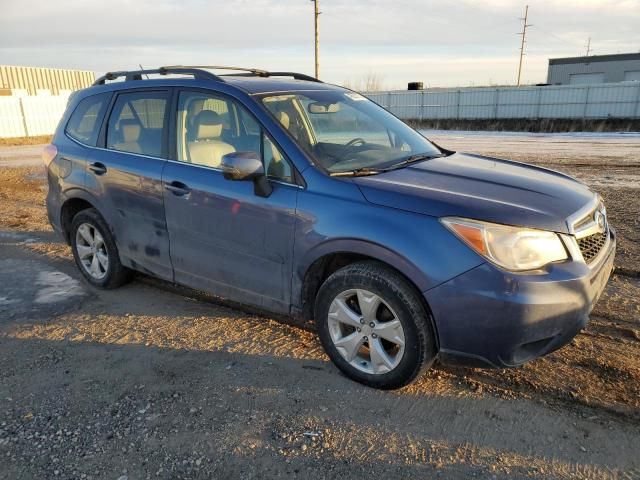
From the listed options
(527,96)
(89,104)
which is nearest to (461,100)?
(527,96)

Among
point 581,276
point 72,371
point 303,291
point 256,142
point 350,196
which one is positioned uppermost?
point 256,142

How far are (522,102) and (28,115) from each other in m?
29.4

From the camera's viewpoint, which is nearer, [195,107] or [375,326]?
[375,326]

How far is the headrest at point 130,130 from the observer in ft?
14.2

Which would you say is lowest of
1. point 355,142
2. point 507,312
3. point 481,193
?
point 507,312

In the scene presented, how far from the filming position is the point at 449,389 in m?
3.18

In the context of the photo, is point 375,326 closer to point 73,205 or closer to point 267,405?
point 267,405

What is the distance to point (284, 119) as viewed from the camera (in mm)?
3551

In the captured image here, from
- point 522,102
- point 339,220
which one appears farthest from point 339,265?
point 522,102

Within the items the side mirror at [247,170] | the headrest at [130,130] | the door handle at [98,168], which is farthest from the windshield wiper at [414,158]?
the door handle at [98,168]

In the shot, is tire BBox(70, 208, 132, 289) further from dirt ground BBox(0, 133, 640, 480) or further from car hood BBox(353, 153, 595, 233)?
car hood BBox(353, 153, 595, 233)

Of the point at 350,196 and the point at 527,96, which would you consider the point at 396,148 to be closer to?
the point at 350,196

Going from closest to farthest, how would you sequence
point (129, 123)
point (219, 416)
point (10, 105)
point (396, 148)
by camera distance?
1. point (219, 416)
2. point (396, 148)
3. point (129, 123)
4. point (10, 105)

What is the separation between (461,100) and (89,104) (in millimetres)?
31888
